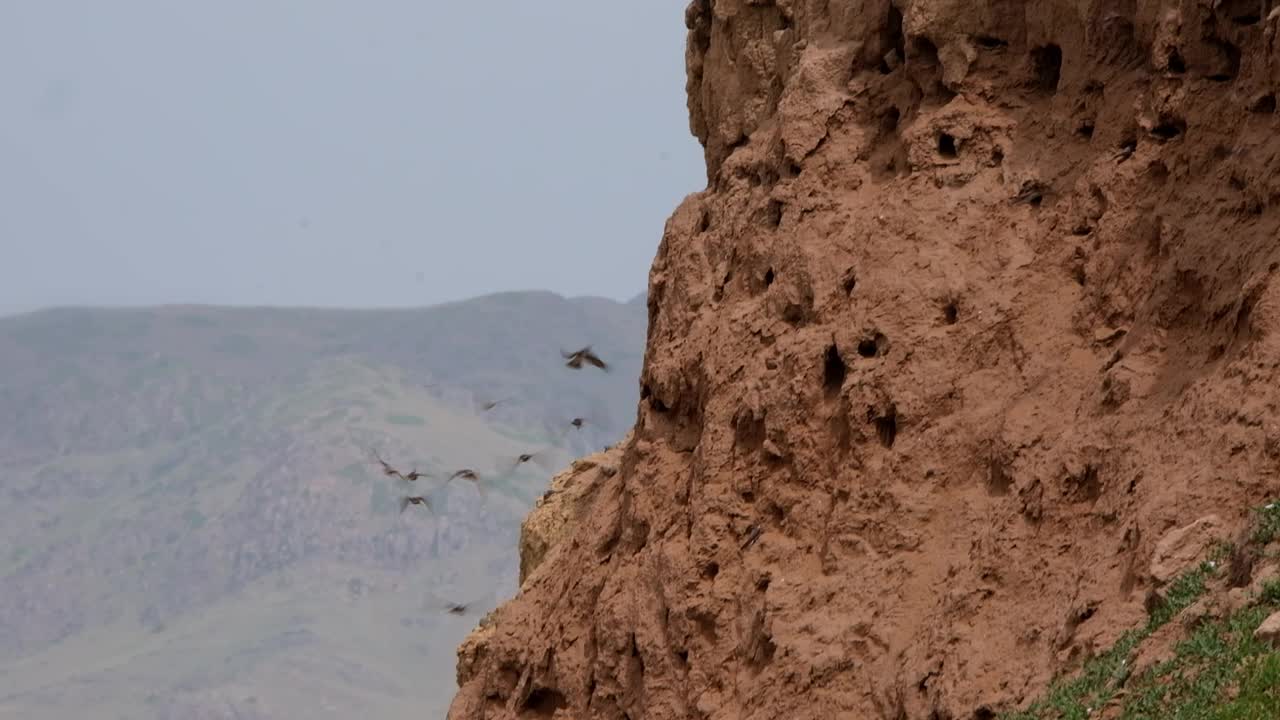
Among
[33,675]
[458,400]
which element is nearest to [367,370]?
[458,400]

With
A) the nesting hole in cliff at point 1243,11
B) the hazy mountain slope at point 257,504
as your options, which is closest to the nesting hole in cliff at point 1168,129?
the nesting hole in cliff at point 1243,11

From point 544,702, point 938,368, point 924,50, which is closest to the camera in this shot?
point 938,368

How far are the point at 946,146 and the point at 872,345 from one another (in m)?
1.46

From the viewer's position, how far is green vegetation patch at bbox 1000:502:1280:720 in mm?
8906

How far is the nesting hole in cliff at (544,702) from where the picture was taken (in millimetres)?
15898

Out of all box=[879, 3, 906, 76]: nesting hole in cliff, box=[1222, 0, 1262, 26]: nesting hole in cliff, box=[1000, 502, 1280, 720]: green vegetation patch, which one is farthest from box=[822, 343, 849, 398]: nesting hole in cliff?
box=[1000, 502, 1280, 720]: green vegetation patch

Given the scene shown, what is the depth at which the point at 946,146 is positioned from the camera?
13906mm

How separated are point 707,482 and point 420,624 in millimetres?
124007

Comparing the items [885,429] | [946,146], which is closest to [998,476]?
[885,429]

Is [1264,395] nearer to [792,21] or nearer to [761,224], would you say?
[761,224]

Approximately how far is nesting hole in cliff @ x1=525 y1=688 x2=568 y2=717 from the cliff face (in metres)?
0.03

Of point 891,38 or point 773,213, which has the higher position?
point 891,38

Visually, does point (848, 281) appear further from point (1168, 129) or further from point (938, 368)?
point (1168, 129)

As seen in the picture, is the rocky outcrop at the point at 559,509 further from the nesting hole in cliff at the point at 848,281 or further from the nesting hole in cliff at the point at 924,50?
the nesting hole in cliff at the point at 924,50
